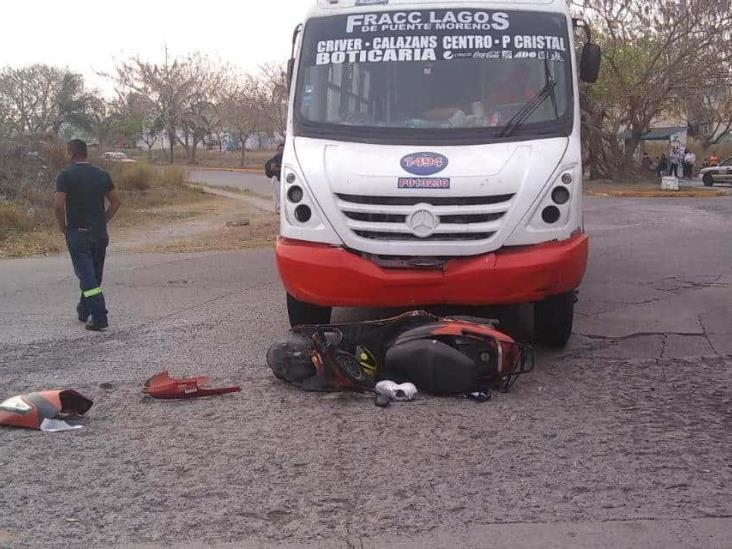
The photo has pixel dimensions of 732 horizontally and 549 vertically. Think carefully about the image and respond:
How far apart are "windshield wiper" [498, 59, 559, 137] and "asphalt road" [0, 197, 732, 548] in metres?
1.80

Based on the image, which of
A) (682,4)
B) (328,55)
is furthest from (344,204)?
(682,4)

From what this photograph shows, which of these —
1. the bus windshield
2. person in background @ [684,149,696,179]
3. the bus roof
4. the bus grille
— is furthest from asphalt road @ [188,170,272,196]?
the bus grille

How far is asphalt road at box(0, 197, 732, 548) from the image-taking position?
142 inches

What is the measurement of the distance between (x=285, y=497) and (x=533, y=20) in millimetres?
4529

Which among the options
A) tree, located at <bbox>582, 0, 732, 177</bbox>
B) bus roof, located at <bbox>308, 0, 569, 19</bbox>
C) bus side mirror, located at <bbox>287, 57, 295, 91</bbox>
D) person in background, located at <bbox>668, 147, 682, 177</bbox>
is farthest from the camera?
person in background, located at <bbox>668, 147, 682, 177</bbox>

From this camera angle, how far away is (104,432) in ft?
15.8

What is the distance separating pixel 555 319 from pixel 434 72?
2.21 m

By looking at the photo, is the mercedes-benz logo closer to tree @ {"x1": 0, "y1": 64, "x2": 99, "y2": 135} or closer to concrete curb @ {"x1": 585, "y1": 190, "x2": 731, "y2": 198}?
concrete curb @ {"x1": 585, "y1": 190, "x2": 731, "y2": 198}

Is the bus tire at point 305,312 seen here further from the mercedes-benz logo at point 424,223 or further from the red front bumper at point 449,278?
the mercedes-benz logo at point 424,223

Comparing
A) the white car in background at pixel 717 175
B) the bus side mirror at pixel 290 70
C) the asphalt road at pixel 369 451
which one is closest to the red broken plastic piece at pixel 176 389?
the asphalt road at pixel 369 451

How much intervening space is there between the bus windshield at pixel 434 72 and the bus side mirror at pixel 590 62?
0.53m

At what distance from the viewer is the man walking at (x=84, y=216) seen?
7512 millimetres

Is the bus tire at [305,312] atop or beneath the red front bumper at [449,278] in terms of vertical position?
beneath

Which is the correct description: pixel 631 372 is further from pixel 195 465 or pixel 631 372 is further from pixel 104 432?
pixel 104 432
